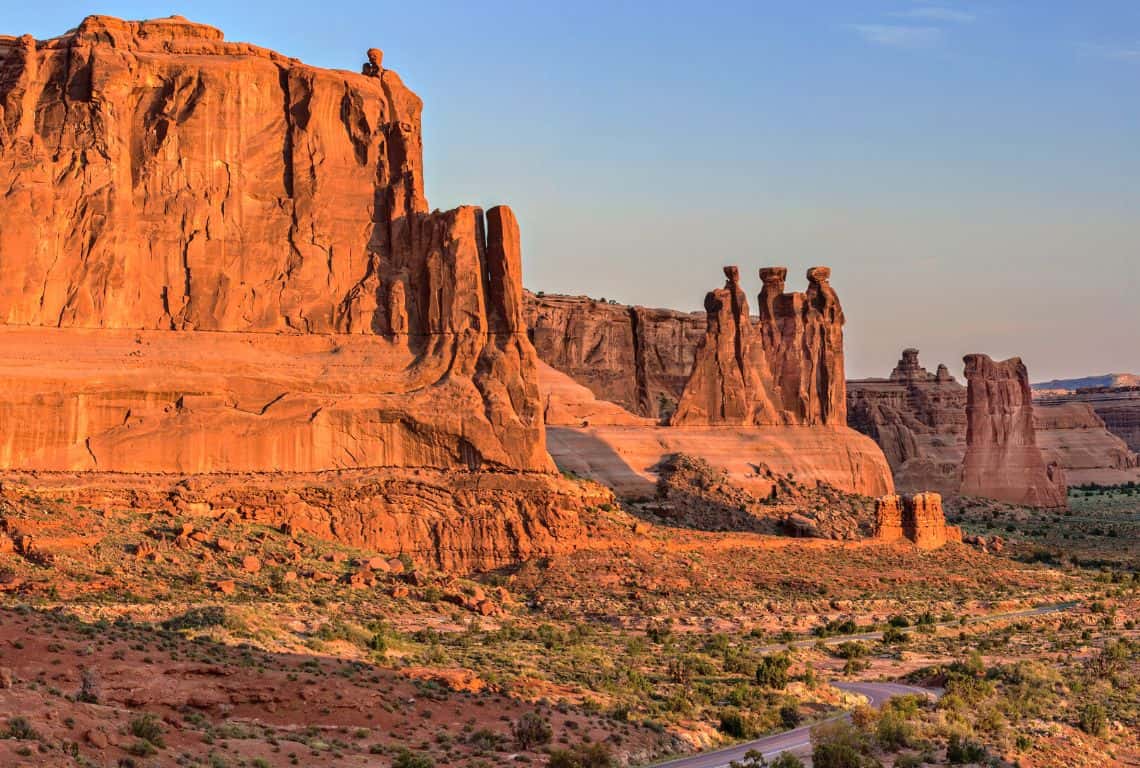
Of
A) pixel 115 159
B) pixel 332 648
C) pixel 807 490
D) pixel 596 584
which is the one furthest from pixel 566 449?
pixel 332 648

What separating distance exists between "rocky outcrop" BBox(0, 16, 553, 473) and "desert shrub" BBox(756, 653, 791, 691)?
40.5 ft

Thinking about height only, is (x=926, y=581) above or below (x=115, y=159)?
below

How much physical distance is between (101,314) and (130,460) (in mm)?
4548

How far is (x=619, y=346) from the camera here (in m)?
103

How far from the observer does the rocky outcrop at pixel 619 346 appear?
325 feet

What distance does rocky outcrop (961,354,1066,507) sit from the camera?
336 feet

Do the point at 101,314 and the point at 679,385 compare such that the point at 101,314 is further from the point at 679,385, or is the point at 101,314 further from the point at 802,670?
the point at 679,385

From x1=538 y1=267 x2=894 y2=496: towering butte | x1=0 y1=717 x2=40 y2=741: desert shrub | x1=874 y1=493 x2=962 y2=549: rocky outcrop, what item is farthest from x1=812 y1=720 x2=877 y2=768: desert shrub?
x1=538 y1=267 x2=894 y2=496: towering butte

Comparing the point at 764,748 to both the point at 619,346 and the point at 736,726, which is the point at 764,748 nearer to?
the point at 736,726

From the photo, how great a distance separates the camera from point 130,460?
42969 mm

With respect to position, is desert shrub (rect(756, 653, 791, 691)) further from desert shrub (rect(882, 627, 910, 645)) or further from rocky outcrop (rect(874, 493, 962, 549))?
rocky outcrop (rect(874, 493, 962, 549))

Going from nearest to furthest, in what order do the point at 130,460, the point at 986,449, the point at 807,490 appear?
the point at 130,460 < the point at 807,490 < the point at 986,449

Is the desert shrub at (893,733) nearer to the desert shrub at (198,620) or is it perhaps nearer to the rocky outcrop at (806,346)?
the desert shrub at (198,620)

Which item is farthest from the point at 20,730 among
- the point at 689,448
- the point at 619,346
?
the point at 619,346
